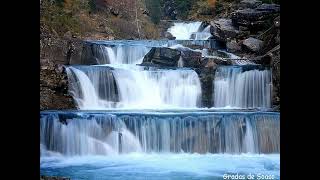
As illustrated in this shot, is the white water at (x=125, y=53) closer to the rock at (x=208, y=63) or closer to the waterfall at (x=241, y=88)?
the rock at (x=208, y=63)

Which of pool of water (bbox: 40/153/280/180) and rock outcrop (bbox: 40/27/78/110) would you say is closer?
pool of water (bbox: 40/153/280/180)

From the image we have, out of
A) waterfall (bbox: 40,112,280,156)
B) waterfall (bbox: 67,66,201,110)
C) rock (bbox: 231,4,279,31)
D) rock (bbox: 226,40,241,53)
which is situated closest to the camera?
waterfall (bbox: 40,112,280,156)

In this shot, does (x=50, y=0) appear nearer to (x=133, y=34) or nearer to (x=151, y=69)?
(x=133, y=34)

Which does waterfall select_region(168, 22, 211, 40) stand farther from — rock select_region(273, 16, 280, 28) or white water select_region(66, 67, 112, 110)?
white water select_region(66, 67, 112, 110)

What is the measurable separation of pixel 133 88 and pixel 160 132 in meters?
0.32

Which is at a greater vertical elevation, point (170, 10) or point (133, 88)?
point (170, 10)

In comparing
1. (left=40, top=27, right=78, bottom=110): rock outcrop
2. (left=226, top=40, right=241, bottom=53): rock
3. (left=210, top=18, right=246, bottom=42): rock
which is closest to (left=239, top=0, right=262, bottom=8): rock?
(left=210, top=18, right=246, bottom=42): rock

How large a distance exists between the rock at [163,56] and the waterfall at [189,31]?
0.36ft

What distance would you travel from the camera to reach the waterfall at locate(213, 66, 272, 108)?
10.7ft

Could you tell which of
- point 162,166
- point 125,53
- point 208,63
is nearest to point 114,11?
point 125,53

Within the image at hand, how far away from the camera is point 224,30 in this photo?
339 centimetres

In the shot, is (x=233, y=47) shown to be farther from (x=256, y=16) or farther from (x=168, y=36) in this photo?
(x=168, y=36)

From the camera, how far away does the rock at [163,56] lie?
11.2 feet
